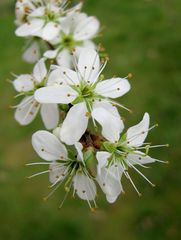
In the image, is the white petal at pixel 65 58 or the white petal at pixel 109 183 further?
the white petal at pixel 65 58

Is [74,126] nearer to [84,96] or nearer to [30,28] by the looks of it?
[84,96]

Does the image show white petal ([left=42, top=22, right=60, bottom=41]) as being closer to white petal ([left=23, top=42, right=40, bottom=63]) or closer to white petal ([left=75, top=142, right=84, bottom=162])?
white petal ([left=23, top=42, right=40, bottom=63])

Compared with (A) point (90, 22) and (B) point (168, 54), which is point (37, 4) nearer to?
Answer: (A) point (90, 22)

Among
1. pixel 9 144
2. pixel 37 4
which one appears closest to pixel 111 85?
pixel 37 4

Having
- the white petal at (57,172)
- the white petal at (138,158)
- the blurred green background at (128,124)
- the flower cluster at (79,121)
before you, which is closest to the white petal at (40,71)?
the flower cluster at (79,121)

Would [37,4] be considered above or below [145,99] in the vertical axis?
above

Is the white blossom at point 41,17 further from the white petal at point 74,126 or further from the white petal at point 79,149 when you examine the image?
the white petal at point 79,149

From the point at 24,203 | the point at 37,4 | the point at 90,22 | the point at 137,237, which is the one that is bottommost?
the point at 137,237
